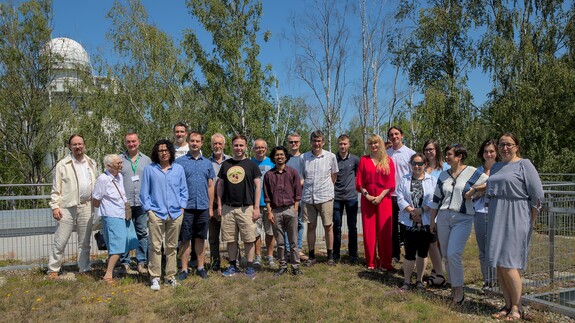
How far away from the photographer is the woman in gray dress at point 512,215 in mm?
4488

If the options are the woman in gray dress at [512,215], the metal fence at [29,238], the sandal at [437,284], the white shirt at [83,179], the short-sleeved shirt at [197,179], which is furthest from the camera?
the metal fence at [29,238]

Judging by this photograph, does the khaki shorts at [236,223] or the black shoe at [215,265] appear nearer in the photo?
the khaki shorts at [236,223]

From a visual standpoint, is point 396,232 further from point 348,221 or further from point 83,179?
point 83,179

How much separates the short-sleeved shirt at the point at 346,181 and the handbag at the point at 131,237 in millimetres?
3107

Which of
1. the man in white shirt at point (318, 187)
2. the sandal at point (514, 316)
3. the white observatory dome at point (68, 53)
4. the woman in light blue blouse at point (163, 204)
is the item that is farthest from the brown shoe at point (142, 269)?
the white observatory dome at point (68, 53)

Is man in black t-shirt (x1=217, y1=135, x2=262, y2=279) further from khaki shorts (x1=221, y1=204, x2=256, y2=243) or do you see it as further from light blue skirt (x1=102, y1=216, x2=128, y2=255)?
light blue skirt (x1=102, y1=216, x2=128, y2=255)

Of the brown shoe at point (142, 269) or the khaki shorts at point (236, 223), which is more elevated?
the khaki shorts at point (236, 223)

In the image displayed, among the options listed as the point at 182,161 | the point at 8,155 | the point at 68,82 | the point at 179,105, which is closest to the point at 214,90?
the point at 179,105

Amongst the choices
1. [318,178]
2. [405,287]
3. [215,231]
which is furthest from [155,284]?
[405,287]

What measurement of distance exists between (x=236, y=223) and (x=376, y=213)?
2.12m

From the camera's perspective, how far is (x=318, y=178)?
265 inches

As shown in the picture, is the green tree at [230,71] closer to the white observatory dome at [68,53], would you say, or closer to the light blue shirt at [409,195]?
the white observatory dome at [68,53]

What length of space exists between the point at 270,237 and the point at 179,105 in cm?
1230

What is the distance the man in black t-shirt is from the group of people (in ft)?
0.05
